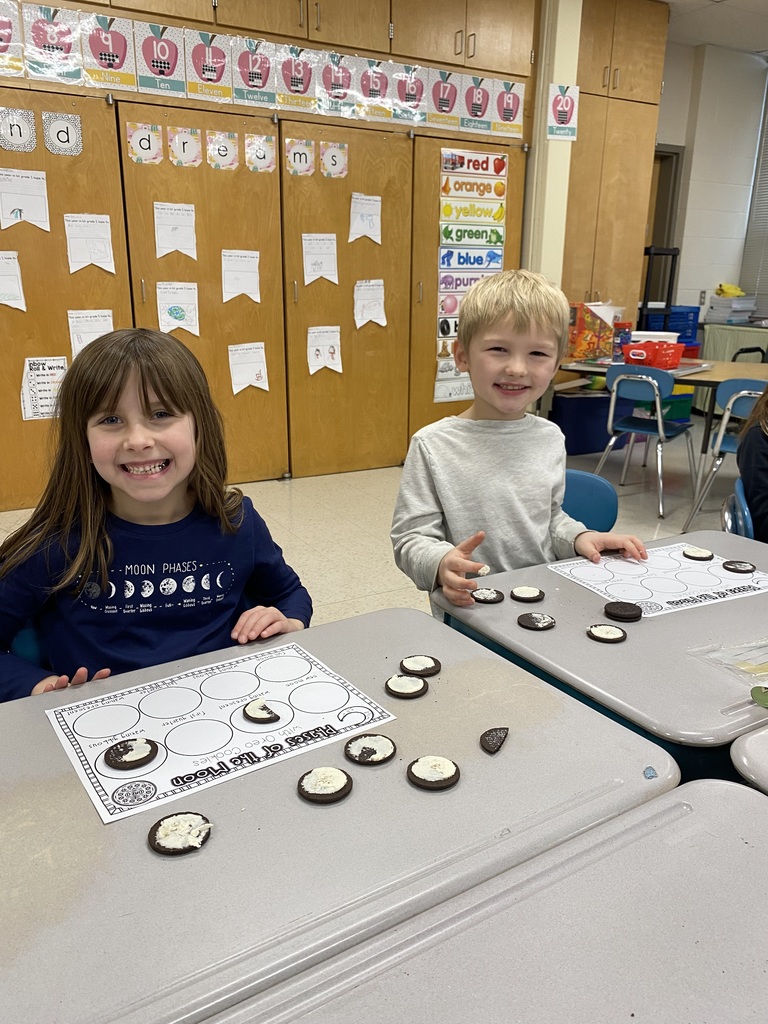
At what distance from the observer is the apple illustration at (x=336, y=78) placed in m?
3.74

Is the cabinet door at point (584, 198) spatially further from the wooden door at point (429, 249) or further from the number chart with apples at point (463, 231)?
the number chart with apples at point (463, 231)

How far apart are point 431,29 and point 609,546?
3716 millimetres

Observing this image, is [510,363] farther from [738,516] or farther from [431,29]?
[431,29]

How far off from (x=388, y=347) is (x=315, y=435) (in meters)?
0.66

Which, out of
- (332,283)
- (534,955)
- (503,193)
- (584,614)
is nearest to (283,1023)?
(534,955)

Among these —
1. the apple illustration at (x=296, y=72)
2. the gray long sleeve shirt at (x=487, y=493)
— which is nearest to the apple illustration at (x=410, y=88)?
the apple illustration at (x=296, y=72)

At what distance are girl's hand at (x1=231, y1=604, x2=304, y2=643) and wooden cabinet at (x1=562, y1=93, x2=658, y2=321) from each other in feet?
14.3

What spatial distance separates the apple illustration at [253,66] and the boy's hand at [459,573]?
3.32 m

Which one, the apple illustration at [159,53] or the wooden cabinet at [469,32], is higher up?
the wooden cabinet at [469,32]

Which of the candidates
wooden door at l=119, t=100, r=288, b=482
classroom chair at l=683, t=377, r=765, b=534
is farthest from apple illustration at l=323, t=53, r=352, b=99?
classroom chair at l=683, t=377, r=765, b=534

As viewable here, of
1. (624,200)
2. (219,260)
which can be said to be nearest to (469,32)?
(624,200)

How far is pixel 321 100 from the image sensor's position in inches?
148

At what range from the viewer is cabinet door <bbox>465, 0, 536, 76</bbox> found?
13.4 ft

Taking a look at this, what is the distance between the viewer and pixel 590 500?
1721 mm
